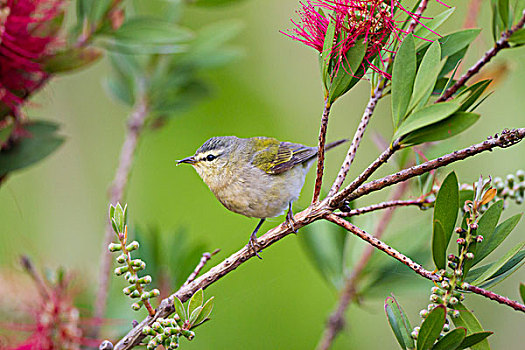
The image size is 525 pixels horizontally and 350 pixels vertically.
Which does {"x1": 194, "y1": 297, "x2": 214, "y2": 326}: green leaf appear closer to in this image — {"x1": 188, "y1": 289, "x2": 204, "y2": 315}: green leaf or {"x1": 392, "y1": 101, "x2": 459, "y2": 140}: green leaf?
{"x1": 188, "y1": 289, "x2": 204, "y2": 315}: green leaf

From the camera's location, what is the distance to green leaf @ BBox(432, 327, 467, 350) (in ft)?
2.86

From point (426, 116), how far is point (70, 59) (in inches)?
35.7

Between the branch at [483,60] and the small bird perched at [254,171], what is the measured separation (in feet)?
2.09

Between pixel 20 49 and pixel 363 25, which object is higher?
pixel 20 49

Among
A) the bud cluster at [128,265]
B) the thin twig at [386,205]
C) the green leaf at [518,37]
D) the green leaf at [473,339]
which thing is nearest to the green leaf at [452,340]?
the green leaf at [473,339]

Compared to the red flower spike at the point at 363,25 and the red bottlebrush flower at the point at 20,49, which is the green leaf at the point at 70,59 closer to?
the red bottlebrush flower at the point at 20,49

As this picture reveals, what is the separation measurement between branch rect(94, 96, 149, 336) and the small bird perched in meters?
0.20

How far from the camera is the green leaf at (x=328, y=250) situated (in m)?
1.73

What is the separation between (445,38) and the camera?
112 centimetres

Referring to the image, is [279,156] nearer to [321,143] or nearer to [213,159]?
[213,159]

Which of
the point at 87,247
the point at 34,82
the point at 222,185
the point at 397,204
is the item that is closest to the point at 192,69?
the point at 222,185

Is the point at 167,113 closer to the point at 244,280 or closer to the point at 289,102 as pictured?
the point at 244,280

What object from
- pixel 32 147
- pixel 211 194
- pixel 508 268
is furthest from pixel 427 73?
pixel 211 194

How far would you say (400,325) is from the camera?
96cm
